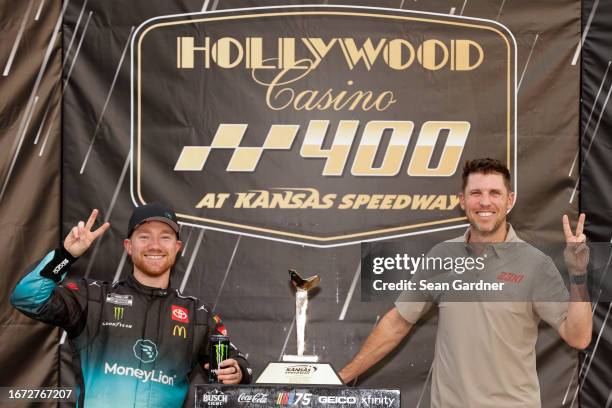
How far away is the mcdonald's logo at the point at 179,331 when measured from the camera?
368 cm

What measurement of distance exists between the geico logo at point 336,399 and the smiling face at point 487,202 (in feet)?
3.42

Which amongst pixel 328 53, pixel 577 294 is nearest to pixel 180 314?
pixel 328 53

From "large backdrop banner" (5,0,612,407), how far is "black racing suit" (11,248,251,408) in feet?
0.98

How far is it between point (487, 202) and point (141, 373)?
153cm

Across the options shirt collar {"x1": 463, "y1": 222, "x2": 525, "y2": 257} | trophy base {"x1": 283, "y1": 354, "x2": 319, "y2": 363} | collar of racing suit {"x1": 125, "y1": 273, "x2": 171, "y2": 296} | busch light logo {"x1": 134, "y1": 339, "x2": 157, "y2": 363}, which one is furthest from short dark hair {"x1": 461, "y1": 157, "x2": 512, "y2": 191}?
busch light logo {"x1": 134, "y1": 339, "x2": 157, "y2": 363}

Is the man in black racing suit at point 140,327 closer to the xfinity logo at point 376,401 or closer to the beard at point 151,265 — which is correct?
the beard at point 151,265

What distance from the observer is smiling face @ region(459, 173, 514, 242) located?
3.74 meters

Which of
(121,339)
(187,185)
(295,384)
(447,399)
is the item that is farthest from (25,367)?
(447,399)

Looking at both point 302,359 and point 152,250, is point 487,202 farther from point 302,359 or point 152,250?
point 152,250

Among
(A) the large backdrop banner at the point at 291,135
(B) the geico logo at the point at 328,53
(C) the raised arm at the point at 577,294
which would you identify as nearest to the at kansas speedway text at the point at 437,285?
(A) the large backdrop banner at the point at 291,135

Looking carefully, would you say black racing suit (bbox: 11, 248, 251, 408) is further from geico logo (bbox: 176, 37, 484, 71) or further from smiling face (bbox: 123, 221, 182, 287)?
geico logo (bbox: 176, 37, 484, 71)

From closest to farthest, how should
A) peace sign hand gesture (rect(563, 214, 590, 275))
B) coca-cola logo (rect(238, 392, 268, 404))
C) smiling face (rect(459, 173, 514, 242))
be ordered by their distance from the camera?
coca-cola logo (rect(238, 392, 268, 404))
peace sign hand gesture (rect(563, 214, 590, 275))
smiling face (rect(459, 173, 514, 242))

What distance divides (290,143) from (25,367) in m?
1.48

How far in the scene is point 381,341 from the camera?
3.95 metres
